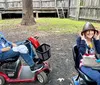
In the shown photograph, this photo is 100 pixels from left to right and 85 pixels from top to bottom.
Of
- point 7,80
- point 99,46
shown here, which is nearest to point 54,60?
point 7,80

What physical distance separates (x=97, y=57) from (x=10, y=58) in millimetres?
1685

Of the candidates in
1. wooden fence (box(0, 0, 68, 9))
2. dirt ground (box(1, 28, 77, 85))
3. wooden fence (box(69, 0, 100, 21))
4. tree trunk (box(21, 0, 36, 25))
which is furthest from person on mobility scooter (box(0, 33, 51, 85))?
wooden fence (box(0, 0, 68, 9))

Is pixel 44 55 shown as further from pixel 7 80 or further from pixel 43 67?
pixel 7 80

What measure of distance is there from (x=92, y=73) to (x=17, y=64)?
1759 mm

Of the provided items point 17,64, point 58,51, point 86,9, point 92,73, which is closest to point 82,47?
point 92,73

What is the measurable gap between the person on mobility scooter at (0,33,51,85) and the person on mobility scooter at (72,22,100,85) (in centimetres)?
92

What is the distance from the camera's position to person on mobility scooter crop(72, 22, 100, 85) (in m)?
3.21

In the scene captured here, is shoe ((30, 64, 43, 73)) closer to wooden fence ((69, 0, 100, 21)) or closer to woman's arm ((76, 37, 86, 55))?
woman's arm ((76, 37, 86, 55))

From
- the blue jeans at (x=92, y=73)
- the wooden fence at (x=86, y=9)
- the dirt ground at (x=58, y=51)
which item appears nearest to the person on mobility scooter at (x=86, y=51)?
the blue jeans at (x=92, y=73)

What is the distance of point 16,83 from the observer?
436cm

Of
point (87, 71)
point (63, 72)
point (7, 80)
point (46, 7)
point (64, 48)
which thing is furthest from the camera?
point (46, 7)

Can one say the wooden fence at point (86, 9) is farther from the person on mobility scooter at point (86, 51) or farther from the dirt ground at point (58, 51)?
the person on mobility scooter at point (86, 51)

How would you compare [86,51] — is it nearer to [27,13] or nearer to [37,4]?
[27,13]

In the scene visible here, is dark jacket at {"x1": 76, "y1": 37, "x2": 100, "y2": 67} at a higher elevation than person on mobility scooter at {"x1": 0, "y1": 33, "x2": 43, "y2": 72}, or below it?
higher
